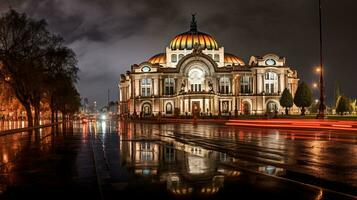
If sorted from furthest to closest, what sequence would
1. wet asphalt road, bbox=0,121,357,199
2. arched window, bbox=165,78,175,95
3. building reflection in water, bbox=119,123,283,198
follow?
arched window, bbox=165,78,175,95 → building reflection in water, bbox=119,123,283,198 → wet asphalt road, bbox=0,121,357,199

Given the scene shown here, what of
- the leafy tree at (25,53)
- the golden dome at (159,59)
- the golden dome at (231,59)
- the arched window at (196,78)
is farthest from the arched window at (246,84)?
the leafy tree at (25,53)

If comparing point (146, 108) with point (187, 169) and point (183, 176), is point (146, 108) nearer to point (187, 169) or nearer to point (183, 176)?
point (187, 169)

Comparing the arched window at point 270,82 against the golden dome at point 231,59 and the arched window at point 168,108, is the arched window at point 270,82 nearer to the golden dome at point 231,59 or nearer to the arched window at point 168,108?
the golden dome at point 231,59

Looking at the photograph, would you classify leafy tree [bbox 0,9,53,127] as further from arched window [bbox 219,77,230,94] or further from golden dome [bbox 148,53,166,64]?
golden dome [bbox 148,53,166,64]

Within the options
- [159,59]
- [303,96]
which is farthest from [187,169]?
[159,59]

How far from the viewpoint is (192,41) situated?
438ft

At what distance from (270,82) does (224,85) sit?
1322cm

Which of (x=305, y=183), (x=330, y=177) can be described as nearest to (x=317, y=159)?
(x=330, y=177)

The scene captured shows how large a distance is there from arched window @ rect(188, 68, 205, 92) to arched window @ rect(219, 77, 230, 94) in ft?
19.9

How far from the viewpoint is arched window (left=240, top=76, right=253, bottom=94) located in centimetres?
12719

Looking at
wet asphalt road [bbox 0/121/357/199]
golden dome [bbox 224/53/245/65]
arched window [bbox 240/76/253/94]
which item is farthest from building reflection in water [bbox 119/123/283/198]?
golden dome [bbox 224/53/245/65]

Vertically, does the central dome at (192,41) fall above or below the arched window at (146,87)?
above

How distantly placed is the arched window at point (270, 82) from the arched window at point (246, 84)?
4653 millimetres

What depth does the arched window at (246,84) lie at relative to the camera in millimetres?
127188
